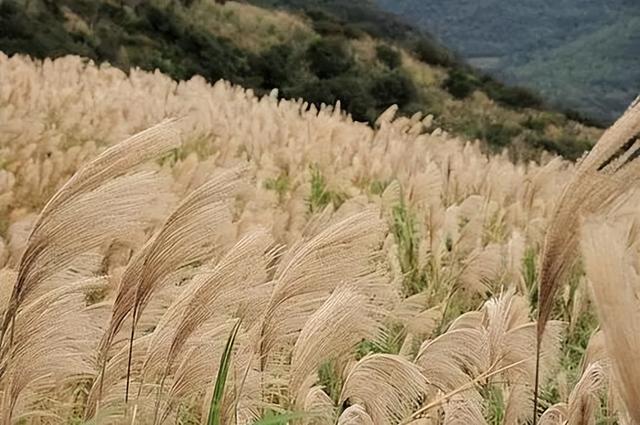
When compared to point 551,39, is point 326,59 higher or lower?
higher

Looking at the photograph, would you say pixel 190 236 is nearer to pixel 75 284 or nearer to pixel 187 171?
pixel 75 284

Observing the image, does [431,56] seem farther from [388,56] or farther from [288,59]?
[288,59]

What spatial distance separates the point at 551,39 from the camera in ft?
540

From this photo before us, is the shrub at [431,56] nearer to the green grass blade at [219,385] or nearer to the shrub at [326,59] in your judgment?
the shrub at [326,59]

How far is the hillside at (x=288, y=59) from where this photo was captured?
21875mm

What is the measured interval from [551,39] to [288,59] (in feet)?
472

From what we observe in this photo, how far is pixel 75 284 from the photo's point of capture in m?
1.59

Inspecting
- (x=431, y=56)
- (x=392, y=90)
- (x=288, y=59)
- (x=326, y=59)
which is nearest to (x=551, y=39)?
(x=431, y=56)

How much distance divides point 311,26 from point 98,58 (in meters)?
16.8

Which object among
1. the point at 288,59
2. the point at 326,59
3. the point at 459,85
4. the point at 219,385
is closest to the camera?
the point at 219,385

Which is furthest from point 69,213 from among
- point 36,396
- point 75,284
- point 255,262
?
point 36,396

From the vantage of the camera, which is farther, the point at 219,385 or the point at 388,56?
the point at 388,56

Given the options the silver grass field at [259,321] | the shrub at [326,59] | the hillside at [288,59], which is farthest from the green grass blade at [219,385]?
the shrub at [326,59]

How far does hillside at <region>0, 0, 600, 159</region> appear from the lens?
21875 millimetres
